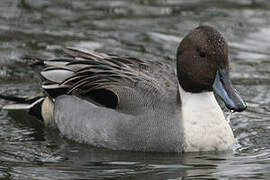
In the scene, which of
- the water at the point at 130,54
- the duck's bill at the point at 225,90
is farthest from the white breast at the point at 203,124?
the duck's bill at the point at 225,90

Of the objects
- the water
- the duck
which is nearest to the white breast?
the duck

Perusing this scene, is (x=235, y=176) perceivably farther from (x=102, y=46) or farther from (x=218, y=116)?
(x=102, y=46)

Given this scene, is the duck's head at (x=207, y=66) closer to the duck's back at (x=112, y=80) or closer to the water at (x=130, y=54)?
the duck's back at (x=112, y=80)

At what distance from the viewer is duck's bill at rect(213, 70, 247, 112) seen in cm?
753

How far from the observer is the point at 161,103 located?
782cm

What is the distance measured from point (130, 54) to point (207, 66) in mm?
3600

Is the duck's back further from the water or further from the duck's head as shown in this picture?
the water

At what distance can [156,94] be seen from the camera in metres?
7.88

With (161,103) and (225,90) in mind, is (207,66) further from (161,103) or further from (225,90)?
(161,103)

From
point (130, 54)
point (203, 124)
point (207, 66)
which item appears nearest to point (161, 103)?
point (203, 124)

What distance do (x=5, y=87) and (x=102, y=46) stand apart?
202cm

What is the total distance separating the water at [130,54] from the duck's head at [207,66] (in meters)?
0.60

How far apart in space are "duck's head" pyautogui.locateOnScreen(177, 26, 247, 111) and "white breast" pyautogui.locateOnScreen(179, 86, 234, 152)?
93 millimetres

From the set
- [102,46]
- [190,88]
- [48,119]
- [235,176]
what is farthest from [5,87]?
[235,176]
